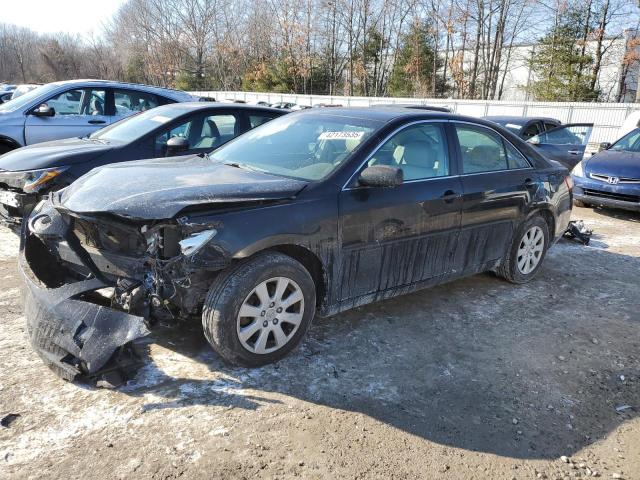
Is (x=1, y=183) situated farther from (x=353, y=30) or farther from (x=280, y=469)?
(x=353, y=30)

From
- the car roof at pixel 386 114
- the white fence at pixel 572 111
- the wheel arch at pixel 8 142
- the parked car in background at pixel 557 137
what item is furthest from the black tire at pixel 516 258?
the white fence at pixel 572 111

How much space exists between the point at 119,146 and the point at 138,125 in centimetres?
64

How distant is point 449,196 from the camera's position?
4.27m

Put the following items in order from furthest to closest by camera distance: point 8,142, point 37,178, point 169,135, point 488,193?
point 8,142 → point 169,135 → point 37,178 → point 488,193

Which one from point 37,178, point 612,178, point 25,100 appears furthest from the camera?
point 612,178

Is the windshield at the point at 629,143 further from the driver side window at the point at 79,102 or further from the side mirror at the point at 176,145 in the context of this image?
the driver side window at the point at 79,102

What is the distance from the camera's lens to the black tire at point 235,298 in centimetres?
313

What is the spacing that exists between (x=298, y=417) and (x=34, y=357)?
5.96 ft

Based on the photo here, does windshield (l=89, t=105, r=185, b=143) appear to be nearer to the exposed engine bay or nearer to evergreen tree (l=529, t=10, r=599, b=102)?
the exposed engine bay

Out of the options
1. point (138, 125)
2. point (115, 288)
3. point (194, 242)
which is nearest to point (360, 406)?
point (194, 242)

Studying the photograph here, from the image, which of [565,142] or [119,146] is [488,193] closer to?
[119,146]

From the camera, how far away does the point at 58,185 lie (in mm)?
5277

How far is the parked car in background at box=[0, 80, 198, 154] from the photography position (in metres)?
7.70

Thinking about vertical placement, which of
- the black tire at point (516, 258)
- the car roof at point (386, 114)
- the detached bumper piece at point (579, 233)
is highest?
the car roof at point (386, 114)
